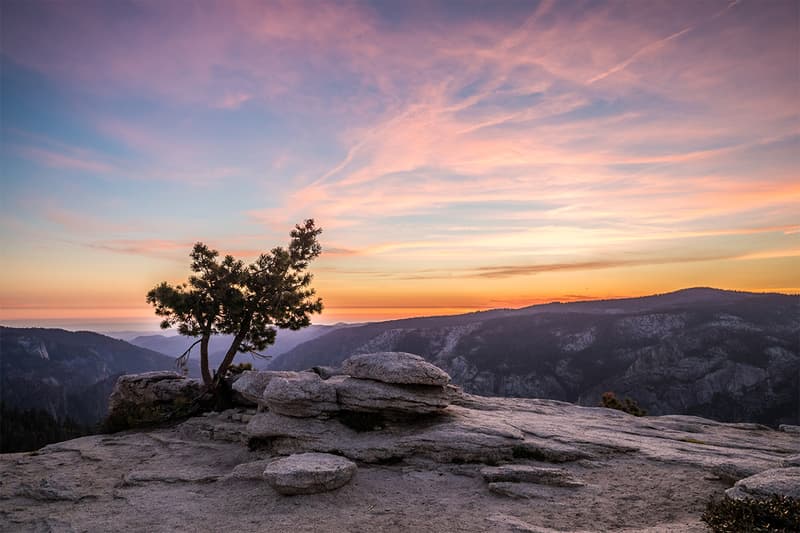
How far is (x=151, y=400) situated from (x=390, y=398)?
83.4ft

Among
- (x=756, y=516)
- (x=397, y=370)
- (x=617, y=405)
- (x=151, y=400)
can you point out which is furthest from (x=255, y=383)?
(x=617, y=405)

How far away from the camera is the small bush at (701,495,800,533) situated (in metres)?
11.5

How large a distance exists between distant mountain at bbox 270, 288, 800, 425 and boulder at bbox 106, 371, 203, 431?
133m

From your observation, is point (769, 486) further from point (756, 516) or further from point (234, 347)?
point (234, 347)

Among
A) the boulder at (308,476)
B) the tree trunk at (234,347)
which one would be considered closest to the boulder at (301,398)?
the boulder at (308,476)

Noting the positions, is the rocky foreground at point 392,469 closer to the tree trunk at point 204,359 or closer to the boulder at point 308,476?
the boulder at point 308,476

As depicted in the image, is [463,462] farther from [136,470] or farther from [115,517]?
[136,470]

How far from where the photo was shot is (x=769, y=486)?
13383 mm

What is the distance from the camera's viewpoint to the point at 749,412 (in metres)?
120

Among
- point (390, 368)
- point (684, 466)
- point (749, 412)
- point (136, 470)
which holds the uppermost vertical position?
point (390, 368)

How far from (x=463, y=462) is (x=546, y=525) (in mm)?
6349

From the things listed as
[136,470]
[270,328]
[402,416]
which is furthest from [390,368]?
[270,328]

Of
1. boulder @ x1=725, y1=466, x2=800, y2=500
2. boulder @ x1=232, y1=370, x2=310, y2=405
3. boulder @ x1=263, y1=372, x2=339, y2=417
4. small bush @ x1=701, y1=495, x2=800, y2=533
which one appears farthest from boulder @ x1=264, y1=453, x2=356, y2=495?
boulder @ x1=725, y1=466, x2=800, y2=500

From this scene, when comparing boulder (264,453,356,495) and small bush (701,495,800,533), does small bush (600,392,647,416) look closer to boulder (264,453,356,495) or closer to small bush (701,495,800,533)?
small bush (701,495,800,533)
